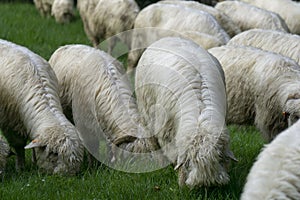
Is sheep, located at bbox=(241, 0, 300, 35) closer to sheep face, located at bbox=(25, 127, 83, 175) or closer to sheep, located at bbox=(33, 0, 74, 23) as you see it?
sheep, located at bbox=(33, 0, 74, 23)

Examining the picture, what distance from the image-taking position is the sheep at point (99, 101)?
22.3ft

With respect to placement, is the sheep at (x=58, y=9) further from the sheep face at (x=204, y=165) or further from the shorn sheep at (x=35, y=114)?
the sheep face at (x=204, y=165)

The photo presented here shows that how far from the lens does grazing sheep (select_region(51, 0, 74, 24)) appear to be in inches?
632

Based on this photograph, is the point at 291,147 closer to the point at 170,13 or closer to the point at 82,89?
the point at 82,89

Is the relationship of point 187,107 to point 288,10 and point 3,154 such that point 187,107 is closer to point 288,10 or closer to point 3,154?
point 3,154

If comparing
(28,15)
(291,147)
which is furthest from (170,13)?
(291,147)

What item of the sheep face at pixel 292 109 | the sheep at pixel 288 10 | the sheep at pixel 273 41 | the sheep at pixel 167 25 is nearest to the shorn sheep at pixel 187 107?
the sheep face at pixel 292 109

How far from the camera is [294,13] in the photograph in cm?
1342

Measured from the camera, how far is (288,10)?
13.6m

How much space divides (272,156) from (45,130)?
2.88 meters

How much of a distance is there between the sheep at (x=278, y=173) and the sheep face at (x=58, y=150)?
2497 mm

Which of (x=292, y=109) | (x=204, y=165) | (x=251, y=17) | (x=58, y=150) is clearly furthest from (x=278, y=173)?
(x=251, y=17)

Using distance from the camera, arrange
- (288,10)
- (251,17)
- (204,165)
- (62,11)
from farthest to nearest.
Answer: (62,11) < (288,10) < (251,17) < (204,165)

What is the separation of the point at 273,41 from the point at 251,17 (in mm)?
3076
